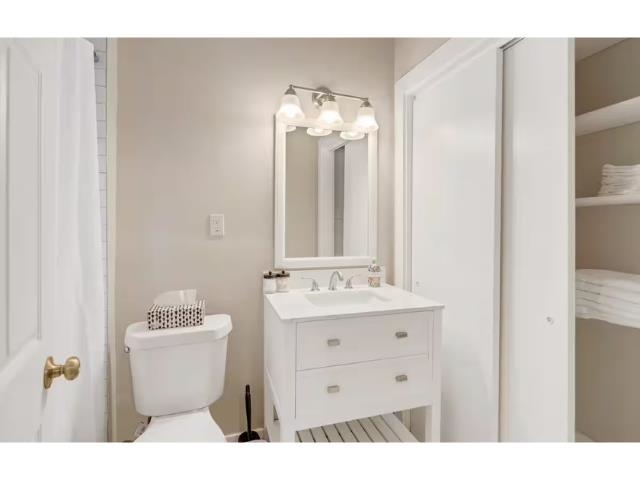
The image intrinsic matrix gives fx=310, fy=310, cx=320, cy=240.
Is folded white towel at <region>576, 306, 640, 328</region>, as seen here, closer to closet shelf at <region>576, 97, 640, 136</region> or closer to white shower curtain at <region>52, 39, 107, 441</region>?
closet shelf at <region>576, 97, 640, 136</region>

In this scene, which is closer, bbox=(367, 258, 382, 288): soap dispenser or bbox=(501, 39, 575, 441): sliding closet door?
bbox=(501, 39, 575, 441): sliding closet door

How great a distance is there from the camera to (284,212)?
1602 mm

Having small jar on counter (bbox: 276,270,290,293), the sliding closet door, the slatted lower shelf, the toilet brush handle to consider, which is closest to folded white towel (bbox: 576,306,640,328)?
the sliding closet door

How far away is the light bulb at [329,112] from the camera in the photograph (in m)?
1.57

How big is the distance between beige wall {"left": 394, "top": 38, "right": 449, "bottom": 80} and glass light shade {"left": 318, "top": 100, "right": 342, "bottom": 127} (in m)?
0.45

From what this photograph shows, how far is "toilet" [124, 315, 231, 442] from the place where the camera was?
119cm

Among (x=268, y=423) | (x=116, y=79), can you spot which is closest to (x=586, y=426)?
(x=268, y=423)

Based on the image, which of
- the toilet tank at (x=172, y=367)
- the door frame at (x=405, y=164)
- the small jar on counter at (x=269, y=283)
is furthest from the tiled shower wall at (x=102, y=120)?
the door frame at (x=405, y=164)

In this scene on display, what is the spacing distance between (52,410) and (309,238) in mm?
1180

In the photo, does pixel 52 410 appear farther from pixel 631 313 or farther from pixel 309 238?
pixel 631 313

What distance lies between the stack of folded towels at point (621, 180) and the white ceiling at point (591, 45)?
0.46 m

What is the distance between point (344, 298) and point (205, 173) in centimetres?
91

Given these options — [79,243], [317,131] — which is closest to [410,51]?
[317,131]

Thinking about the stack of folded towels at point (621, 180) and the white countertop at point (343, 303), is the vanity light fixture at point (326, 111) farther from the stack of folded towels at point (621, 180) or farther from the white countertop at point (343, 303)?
the stack of folded towels at point (621, 180)
